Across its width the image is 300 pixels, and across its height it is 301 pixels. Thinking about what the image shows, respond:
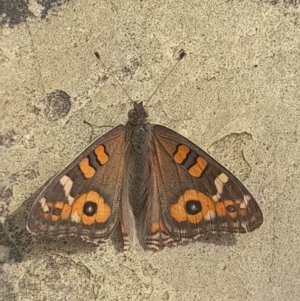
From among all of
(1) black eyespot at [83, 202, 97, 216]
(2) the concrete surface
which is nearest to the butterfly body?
(1) black eyespot at [83, 202, 97, 216]

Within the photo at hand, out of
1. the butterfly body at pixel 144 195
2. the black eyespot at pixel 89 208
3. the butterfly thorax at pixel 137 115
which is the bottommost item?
the black eyespot at pixel 89 208

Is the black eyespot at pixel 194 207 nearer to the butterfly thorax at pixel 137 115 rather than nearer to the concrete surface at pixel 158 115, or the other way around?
the concrete surface at pixel 158 115

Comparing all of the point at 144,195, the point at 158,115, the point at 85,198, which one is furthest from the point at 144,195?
the point at 158,115

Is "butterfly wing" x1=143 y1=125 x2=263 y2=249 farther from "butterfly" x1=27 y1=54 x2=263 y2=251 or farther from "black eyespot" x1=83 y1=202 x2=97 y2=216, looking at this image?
"black eyespot" x1=83 y1=202 x2=97 y2=216

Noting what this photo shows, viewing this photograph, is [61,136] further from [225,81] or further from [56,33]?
[225,81]

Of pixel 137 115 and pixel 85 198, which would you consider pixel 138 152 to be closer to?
pixel 137 115

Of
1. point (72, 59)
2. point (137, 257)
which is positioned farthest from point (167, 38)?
point (137, 257)

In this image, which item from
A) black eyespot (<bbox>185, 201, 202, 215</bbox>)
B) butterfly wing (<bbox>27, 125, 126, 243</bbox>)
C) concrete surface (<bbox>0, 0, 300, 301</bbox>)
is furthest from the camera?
concrete surface (<bbox>0, 0, 300, 301</bbox>)

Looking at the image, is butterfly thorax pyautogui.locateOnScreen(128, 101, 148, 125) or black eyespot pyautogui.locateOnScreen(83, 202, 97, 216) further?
butterfly thorax pyautogui.locateOnScreen(128, 101, 148, 125)

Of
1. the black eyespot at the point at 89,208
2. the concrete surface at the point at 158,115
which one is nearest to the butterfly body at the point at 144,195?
the black eyespot at the point at 89,208
